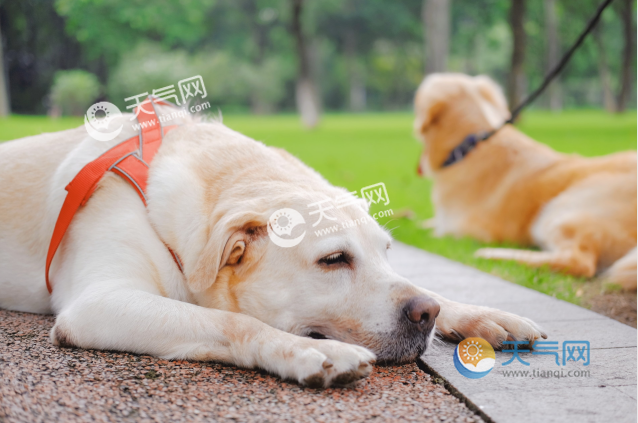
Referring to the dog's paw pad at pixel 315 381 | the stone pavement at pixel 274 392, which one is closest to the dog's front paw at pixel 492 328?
the stone pavement at pixel 274 392

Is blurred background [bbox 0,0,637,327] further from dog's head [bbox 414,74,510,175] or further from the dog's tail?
dog's head [bbox 414,74,510,175]

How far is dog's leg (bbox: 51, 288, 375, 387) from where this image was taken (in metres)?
2.17

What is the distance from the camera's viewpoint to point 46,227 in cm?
297

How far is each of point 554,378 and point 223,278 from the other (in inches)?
58.4

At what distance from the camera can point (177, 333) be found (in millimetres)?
2334

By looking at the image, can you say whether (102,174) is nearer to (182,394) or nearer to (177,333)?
(177,333)

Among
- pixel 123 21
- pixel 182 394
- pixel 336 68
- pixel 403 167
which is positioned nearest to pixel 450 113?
pixel 182 394

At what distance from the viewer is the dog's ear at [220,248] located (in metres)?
2.41

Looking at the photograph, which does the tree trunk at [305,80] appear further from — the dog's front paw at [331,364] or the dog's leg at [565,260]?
the dog's front paw at [331,364]

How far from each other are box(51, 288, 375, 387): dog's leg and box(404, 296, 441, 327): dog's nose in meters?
0.27

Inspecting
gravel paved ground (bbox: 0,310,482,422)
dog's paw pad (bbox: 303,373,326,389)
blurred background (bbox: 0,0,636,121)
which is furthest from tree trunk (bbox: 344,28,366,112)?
dog's paw pad (bbox: 303,373,326,389)

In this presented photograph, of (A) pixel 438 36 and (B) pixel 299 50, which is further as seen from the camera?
(B) pixel 299 50

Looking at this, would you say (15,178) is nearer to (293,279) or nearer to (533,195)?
(293,279)

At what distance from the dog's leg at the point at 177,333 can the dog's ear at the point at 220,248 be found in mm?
124
